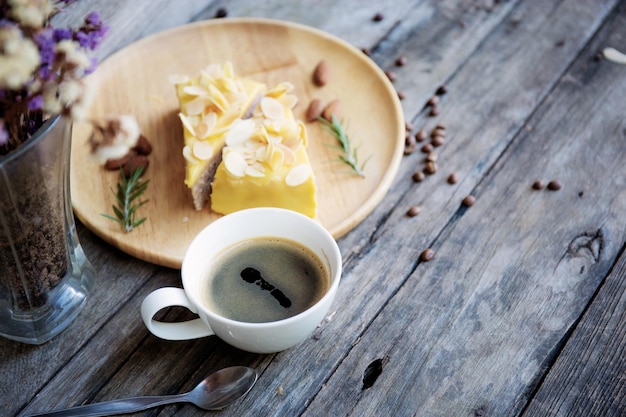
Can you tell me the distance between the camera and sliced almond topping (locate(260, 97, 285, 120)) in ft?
6.86

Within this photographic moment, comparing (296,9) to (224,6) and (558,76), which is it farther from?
(558,76)

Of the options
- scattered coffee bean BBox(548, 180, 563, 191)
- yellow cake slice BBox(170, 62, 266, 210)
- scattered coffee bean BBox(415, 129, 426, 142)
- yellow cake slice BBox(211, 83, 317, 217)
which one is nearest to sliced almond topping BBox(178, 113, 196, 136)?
yellow cake slice BBox(170, 62, 266, 210)

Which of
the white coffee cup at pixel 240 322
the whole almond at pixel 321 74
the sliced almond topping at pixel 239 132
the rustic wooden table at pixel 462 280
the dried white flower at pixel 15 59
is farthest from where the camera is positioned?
the whole almond at pixel 321 74

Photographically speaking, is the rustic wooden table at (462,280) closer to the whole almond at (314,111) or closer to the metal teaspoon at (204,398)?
the metal teaspoon at (204,398)

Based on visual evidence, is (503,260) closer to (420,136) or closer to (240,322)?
(420,136)

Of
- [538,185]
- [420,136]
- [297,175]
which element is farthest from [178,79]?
[538,185]

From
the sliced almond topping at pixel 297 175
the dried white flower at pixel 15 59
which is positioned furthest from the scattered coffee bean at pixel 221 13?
the dried white flower at pixel 15 59

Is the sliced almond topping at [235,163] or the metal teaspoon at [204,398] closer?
the metal teaspoon at [204,398]

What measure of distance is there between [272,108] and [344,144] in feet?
0.81

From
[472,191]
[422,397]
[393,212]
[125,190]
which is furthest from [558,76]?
[125,190]

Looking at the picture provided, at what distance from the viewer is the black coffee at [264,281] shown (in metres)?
1.65

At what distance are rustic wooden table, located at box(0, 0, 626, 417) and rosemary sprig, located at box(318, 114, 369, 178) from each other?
135mm

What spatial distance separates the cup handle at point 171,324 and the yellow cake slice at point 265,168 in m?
0.44

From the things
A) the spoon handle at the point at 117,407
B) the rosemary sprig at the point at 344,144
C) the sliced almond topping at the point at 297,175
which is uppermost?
the sliced almond topping at the point at 297,175
